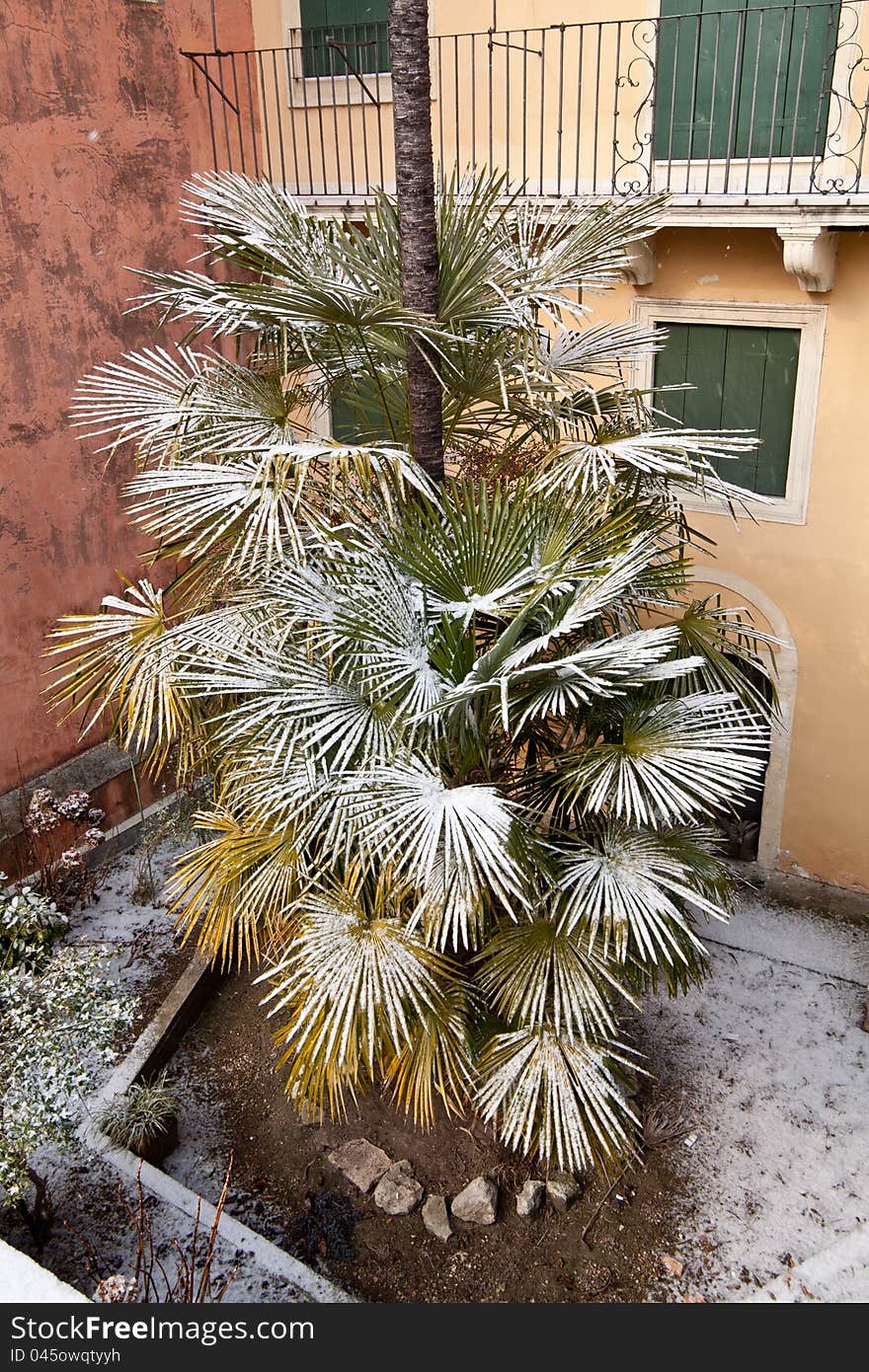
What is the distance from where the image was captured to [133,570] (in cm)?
772

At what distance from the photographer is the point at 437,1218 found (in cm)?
475

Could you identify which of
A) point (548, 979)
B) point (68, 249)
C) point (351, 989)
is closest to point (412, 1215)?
point (548, 979)

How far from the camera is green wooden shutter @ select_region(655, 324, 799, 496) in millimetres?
6348

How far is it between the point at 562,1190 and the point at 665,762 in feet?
7.41

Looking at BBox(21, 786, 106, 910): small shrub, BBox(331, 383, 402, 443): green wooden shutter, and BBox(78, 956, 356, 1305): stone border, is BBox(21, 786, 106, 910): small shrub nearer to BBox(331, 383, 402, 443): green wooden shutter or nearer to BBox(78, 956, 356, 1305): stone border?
BBox(78, 956, 356, 1305): stone border

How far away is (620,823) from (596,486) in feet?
4.35

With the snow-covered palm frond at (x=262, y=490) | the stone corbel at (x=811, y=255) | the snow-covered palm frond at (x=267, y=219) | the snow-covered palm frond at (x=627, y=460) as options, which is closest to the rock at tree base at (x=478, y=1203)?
the snow-covered palm frond at (x=262, y=490)

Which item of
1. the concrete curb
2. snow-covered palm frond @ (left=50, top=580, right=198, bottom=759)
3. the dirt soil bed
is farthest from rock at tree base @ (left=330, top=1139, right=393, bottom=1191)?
snow-covered palm frond @ (left=50, top=580, right=198, bottom=759)

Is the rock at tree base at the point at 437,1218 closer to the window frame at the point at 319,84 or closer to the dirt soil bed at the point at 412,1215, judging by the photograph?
the dirt soil bed at the point at 412,1215

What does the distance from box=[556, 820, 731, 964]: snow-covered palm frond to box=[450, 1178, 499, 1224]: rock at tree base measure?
1.36m

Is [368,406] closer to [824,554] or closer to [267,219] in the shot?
[267,219]

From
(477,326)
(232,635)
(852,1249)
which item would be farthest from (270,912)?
(852,1249)

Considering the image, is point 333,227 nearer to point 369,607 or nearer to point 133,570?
point 369,607

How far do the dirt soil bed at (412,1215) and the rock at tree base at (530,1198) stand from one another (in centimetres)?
4
